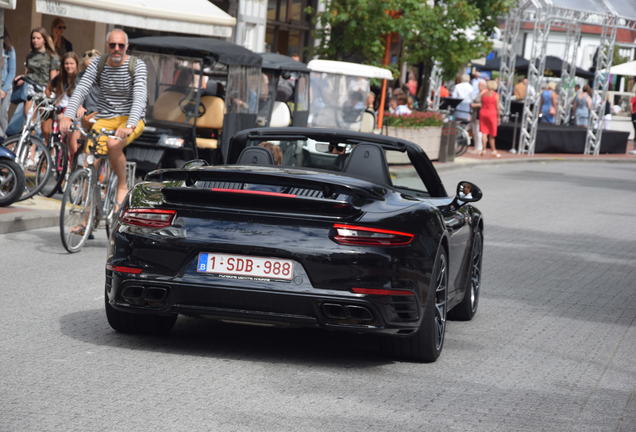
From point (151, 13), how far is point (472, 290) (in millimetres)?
12082

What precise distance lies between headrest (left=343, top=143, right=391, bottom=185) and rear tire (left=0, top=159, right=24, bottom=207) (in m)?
6.26

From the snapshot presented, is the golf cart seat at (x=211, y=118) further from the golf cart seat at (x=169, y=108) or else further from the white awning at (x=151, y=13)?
the white awning at (x=151, y=13)

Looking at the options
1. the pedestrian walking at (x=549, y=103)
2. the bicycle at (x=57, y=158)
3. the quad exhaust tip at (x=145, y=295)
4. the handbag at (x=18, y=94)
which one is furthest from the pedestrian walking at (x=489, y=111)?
the quad exhaust tip at (x=145, y=295)

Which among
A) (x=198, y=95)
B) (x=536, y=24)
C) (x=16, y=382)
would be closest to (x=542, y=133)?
(x=536, y=24)

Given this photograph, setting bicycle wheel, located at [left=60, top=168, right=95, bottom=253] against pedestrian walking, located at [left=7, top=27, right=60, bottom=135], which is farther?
pedestrian walking, located at [left=7, top=27, right=60, bottom=135]

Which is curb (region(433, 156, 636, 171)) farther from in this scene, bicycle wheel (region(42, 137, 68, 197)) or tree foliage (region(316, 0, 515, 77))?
bicycle wheel (region(42, 137, 68, 197))

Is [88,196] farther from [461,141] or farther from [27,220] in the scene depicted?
[461,141]

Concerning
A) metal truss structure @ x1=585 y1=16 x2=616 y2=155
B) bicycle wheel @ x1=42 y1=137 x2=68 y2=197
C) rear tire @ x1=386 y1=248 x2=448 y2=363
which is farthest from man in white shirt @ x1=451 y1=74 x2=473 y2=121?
rear tire @ x1=386 y1=248 x2=448 y2=363

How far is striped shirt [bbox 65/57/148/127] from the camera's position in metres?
11.3

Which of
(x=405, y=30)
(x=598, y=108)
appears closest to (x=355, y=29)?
(x=405, y=30)

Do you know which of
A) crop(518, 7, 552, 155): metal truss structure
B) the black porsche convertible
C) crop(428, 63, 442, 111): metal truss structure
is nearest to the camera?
the black porsche convertible

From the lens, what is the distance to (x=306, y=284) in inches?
255

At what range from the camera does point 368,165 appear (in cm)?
752

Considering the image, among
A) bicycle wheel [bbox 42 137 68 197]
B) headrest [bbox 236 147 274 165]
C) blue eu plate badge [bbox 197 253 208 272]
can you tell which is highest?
headrest [bbox 236 147 274 165]
